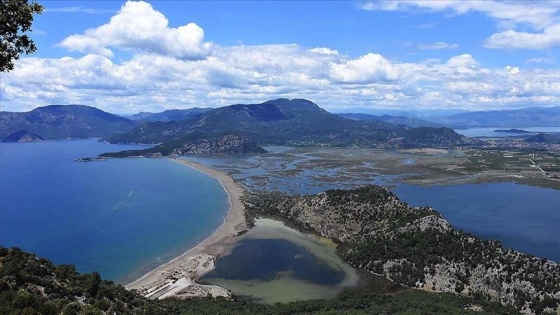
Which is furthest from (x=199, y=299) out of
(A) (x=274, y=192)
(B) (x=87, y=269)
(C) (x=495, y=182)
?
(C) (x=495, y=182)

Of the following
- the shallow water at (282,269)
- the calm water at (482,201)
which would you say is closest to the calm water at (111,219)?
the shallow water at (282,269)

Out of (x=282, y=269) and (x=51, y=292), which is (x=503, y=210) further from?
(x=51, y=292)

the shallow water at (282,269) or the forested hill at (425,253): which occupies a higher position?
the forested hill at (425,253)

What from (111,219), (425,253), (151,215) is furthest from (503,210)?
(111,219)

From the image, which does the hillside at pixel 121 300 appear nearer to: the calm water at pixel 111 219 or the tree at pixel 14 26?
the tree at pixel 14 26

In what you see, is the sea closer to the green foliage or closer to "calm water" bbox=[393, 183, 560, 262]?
"calm water" bbox=[393, 183, 560, 262]

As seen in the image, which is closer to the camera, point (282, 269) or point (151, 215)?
point (282, 269)
